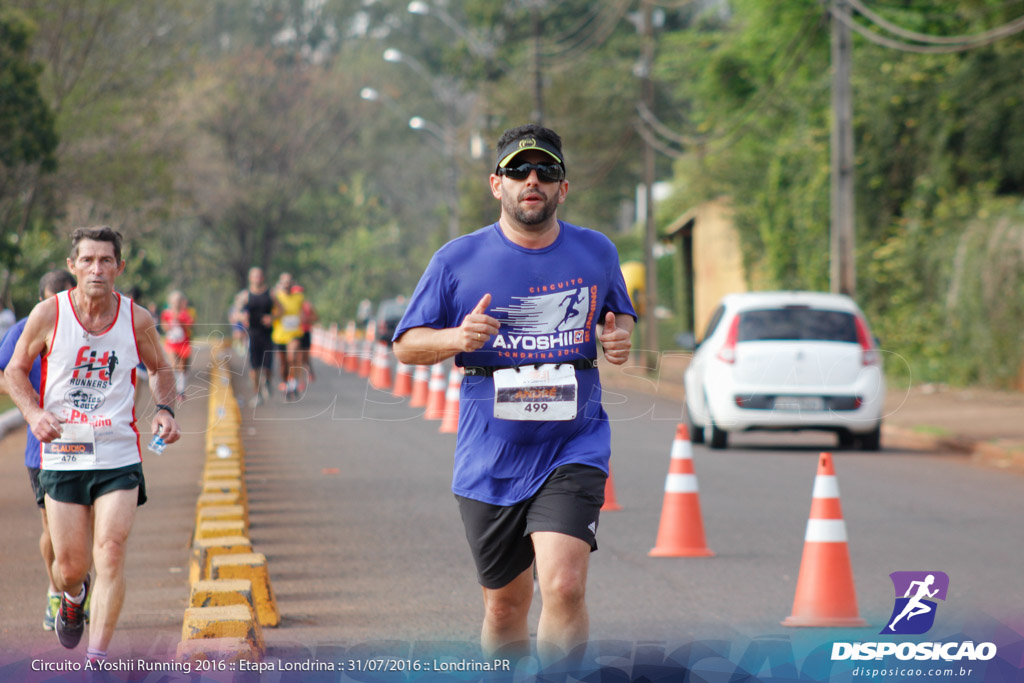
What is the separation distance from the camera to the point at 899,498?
12.0 meters

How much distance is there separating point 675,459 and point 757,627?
2.44m

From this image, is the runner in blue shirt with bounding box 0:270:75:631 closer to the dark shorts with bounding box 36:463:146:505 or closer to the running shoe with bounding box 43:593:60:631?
the running shoe with bounding box 43:593:60:631

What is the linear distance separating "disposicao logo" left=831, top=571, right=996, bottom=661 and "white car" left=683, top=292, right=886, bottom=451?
8590mm

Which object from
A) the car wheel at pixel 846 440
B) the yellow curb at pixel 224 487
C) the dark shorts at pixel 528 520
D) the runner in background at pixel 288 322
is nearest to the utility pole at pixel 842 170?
the car wheel at pixel 846 440

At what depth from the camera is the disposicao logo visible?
6.06 metres

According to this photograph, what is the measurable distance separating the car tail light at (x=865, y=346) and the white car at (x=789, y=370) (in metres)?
0.01

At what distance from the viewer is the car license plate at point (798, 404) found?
1520 cm

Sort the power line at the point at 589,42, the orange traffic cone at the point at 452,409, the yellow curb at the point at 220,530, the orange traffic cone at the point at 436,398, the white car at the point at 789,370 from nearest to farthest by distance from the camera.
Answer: the yellow curb at the point at 220,530 → the white car at the point at 789,370 → the orange traffic cone at the point at 452,409 → the orange traffic cone at the point at 436,398 → the power line at the point at 589,42

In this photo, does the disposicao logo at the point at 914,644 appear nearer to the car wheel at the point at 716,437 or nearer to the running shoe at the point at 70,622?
the running shoe at the point at 70,622

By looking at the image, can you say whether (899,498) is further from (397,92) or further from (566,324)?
(397,92)

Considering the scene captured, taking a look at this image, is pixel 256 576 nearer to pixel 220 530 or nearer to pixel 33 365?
pixel 220 530

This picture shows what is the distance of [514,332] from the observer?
4.88 metres

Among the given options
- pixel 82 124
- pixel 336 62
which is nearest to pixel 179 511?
pixel 82 124

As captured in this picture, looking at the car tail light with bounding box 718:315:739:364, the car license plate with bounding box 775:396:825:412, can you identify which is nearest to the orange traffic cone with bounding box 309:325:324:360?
the car tail light with bounding box 718:315:739:364
